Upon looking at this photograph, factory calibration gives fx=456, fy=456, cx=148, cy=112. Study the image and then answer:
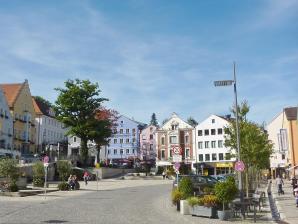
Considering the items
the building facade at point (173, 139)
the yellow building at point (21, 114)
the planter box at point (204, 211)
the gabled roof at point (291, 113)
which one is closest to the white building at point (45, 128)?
the yellow building at point (21, 114)

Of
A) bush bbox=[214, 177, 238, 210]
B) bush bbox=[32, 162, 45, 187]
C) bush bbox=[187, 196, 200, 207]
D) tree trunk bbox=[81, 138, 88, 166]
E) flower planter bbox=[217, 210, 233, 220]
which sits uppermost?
tree trunk bbox=[81, 138, 88, 166]

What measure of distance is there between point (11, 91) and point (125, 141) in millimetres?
36959

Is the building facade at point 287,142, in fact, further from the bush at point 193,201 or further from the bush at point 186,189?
the bush at point 193,201

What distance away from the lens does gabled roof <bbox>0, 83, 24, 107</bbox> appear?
76.3m

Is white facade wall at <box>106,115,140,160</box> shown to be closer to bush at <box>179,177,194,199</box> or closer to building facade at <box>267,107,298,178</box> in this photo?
building facade at <box>267,107,298,178</box>

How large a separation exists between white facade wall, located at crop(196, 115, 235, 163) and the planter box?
7337 centimetres

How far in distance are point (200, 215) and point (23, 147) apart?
212 ft

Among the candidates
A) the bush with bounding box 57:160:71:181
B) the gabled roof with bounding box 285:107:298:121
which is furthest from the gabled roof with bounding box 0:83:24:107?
the gabled roof with bounding box 285:107:298:121

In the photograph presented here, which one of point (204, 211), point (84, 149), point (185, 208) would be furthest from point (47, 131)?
point (204, 211)

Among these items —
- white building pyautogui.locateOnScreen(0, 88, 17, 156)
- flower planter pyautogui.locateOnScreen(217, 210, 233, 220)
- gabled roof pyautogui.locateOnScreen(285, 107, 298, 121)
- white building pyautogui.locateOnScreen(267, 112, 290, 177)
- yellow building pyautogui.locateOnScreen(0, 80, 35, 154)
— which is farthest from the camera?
yellow building pyautogui.locateOnScreen(0, 80, 35, 154)

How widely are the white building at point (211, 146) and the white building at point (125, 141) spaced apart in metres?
18.9

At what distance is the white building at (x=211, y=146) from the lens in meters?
91.8

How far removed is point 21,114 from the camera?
260ft

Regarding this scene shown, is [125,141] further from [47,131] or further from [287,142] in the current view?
[287,142]
